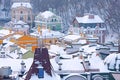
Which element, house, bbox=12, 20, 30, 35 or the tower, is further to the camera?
house, bbox=12, 20, 30, 35

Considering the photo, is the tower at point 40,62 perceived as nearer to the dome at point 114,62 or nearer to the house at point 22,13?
the dome at point 114,62

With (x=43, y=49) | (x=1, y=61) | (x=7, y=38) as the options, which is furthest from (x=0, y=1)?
(x=43, y=49)

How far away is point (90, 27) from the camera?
1726 inches

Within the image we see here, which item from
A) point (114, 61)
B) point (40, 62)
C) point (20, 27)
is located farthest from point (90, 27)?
point (40, 62)

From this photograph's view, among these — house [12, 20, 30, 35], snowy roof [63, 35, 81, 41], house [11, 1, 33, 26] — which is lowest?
snowy roof [63, 35, 81, 41]

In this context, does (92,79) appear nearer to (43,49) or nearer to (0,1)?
(43,49)

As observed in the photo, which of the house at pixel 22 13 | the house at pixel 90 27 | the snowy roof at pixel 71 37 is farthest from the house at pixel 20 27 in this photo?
the snowy roof at pixel 71 37

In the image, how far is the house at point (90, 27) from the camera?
42.8 meters

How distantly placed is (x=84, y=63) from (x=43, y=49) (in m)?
6.34

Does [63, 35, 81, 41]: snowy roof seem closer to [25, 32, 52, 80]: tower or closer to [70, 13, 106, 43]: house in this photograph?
[70, 13, 106, 43]: house

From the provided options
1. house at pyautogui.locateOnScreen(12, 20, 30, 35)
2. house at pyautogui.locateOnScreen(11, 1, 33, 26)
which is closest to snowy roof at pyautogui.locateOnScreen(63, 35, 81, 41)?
house at pyautogui.locateOnScreen(12, 20, 30, 35)

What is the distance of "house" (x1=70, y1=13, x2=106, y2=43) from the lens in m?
42.8

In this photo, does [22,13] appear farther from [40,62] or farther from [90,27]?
[40,62]

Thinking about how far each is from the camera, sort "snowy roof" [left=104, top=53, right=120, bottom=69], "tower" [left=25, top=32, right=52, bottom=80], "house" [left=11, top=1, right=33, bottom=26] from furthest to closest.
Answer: "house" [left=11, top=1, right=33, bottom=26] < "snowy roof" [left=104, top=53, right=120, bottom=69] < "tower" [left=25, top=32, right=52, bottom=80]
